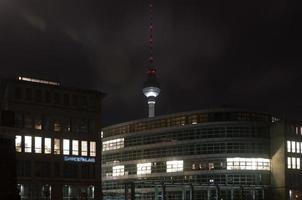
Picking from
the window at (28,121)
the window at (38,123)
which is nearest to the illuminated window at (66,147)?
the window at (38,123)

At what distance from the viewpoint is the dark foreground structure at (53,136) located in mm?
116750

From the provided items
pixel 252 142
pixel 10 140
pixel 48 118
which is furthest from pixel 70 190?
pixel 10 140

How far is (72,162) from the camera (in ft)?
402

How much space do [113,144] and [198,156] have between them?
35675 mm

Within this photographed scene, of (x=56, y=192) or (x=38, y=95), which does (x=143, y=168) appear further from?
(x=38, y=95)

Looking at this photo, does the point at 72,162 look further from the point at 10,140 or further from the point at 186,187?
the point at 10,140

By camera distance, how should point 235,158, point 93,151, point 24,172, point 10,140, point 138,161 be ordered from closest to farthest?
1. point 10,140
2. point 24,172
3. point 93,151
4. point 235,158
5. point 138,161

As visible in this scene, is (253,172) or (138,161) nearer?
(253,172)

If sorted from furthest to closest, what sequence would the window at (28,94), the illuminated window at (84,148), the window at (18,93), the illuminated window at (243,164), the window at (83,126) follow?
the illuminated window at (243,164) < the window at (83,126) < the illuminated window at (84,148) < the window at (28,94) < the window at (18,93)

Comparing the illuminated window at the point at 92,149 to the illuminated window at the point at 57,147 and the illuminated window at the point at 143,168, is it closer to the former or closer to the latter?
the illuminated window at the point at 57,147

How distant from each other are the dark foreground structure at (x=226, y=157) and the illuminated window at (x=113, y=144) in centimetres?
1488

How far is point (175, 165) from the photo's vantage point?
163125 mm

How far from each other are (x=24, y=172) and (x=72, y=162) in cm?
1064

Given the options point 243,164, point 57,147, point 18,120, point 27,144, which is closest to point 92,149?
point 57,147
